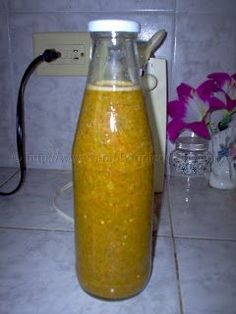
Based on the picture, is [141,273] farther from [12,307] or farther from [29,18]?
[29,18]

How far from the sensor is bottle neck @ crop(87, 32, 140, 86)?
0.34 m

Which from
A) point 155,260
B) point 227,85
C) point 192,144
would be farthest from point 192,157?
point 155,260

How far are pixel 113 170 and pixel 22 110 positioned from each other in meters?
0.52

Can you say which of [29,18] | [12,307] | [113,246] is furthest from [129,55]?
[29,18]

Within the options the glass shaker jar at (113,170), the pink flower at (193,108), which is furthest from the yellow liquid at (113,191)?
the pink flower at (193,108)

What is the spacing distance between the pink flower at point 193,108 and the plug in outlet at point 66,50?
0.24m

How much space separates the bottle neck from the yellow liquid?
1 cm

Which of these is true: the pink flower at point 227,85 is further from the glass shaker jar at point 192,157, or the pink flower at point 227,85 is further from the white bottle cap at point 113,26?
the white bottle cap at point 113,26

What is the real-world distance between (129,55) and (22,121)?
0.50m

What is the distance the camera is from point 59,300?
37 centimetres

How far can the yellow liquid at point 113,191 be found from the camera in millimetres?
332

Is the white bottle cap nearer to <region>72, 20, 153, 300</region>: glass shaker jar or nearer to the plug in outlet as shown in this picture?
<region>72, 20, 153, 300</region>: glass shaker jar

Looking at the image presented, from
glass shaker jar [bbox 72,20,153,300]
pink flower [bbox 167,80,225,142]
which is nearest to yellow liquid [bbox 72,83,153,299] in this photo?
glass shaker jar [bbox 72,20,153,300]

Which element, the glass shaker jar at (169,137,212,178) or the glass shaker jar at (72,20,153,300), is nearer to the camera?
the glass shaker jar at (72,20,153,300)
